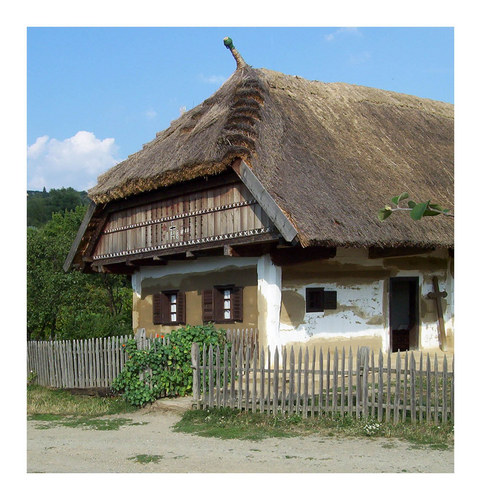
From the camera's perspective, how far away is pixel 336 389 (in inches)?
397

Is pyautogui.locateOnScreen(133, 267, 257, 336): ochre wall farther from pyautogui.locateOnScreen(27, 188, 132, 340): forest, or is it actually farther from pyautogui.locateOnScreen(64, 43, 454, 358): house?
pyautogui.locateOnScreen(27, 188, 132, 340): forest

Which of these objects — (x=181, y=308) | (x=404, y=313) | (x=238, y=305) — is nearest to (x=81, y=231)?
(x=181, y=308)

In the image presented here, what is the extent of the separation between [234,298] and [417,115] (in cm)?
873

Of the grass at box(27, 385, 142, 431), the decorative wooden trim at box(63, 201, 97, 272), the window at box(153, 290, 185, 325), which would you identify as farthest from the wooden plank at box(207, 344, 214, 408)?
the decorative wooden trim at box(63, 201, 97, 272)

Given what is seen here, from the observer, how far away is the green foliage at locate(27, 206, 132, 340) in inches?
824

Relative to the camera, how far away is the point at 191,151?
14562 mm

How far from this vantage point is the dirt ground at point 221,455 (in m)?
7.78

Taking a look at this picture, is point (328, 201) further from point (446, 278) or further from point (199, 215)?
point (446, 278)

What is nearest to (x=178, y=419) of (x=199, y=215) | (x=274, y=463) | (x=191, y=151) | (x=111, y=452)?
(x=111, y=452)

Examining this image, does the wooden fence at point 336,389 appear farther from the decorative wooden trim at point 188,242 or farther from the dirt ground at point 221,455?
the decorative wooden trim at point 188,242

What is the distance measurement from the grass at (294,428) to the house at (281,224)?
10.1ft

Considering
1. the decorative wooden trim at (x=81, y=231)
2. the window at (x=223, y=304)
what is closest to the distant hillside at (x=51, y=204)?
the decorative wooden trim at (x=81, y=231)

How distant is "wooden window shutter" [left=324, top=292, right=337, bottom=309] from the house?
0.03 meters

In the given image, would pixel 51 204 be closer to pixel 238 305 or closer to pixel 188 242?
pixel 188 242
